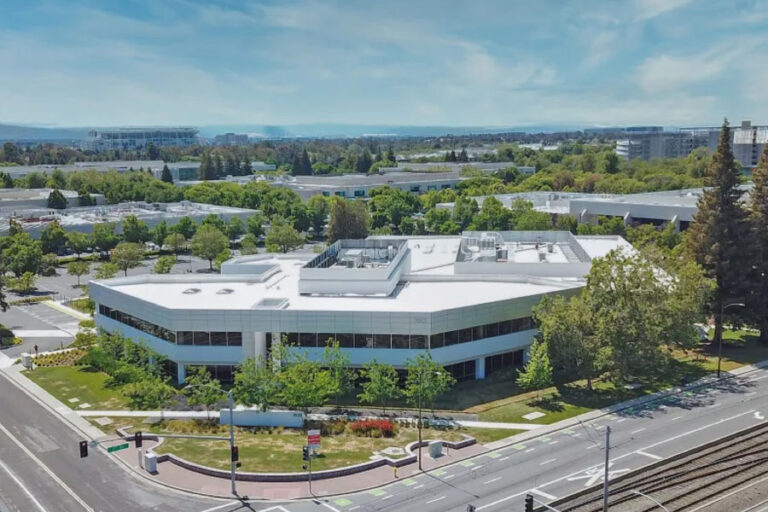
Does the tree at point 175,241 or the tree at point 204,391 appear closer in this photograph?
the tree at point 204,391

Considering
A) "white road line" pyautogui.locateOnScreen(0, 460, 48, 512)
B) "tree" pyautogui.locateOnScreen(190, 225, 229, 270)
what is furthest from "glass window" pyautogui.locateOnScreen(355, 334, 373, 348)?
"tree" pyautogui.locateOnScreen(190, 225, 229, 270)

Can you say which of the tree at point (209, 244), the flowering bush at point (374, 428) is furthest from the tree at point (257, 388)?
the tree at point (209, 244)

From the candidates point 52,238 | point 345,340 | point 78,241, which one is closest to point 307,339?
point 345,340

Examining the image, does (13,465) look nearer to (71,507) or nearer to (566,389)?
(71,507)

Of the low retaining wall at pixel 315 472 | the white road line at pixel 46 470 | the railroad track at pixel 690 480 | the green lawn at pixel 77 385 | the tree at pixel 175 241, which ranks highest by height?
the tree at pixel 175 241

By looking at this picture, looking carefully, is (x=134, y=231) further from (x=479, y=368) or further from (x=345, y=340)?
(x=479, y=368)

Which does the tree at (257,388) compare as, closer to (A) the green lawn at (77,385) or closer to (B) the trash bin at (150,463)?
(B) the trash bin at (150,463)
